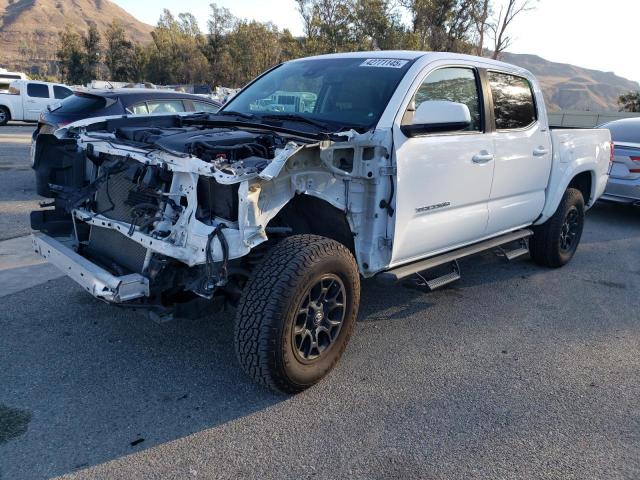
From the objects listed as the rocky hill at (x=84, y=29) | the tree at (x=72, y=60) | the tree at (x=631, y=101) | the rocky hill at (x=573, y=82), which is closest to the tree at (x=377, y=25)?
the tree at (x=631, y=101)

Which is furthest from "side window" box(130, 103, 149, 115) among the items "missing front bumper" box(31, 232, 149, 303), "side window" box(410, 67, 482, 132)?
"side window" box(410, 67, 482, 132)

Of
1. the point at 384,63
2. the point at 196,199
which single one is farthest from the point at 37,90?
the point at 196,199

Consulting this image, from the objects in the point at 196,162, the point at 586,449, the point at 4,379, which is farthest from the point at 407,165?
the point at 4,379

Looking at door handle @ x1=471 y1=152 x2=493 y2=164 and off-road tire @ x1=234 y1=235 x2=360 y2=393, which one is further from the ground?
door handle @ x1=471 y1=152 x2=493 y2=164

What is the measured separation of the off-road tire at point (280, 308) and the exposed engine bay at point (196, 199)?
19 cm

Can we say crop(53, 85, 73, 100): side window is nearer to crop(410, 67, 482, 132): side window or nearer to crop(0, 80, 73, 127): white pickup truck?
crop(0, 80, 73, 127): white pickup truck

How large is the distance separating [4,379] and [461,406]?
280 cm

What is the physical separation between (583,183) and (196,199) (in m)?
4.99

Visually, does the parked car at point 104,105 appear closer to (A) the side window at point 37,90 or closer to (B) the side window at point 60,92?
(A) the side window at point 37,90

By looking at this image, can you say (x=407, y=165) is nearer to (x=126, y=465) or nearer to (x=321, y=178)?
(x=321, y=178)

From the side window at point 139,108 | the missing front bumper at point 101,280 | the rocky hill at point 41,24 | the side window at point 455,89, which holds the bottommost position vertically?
the missing front bumper at point 101,280

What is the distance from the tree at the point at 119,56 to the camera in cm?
4866

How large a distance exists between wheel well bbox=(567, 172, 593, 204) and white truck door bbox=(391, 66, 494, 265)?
7.09 ft

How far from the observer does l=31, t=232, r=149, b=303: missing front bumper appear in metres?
2.98
